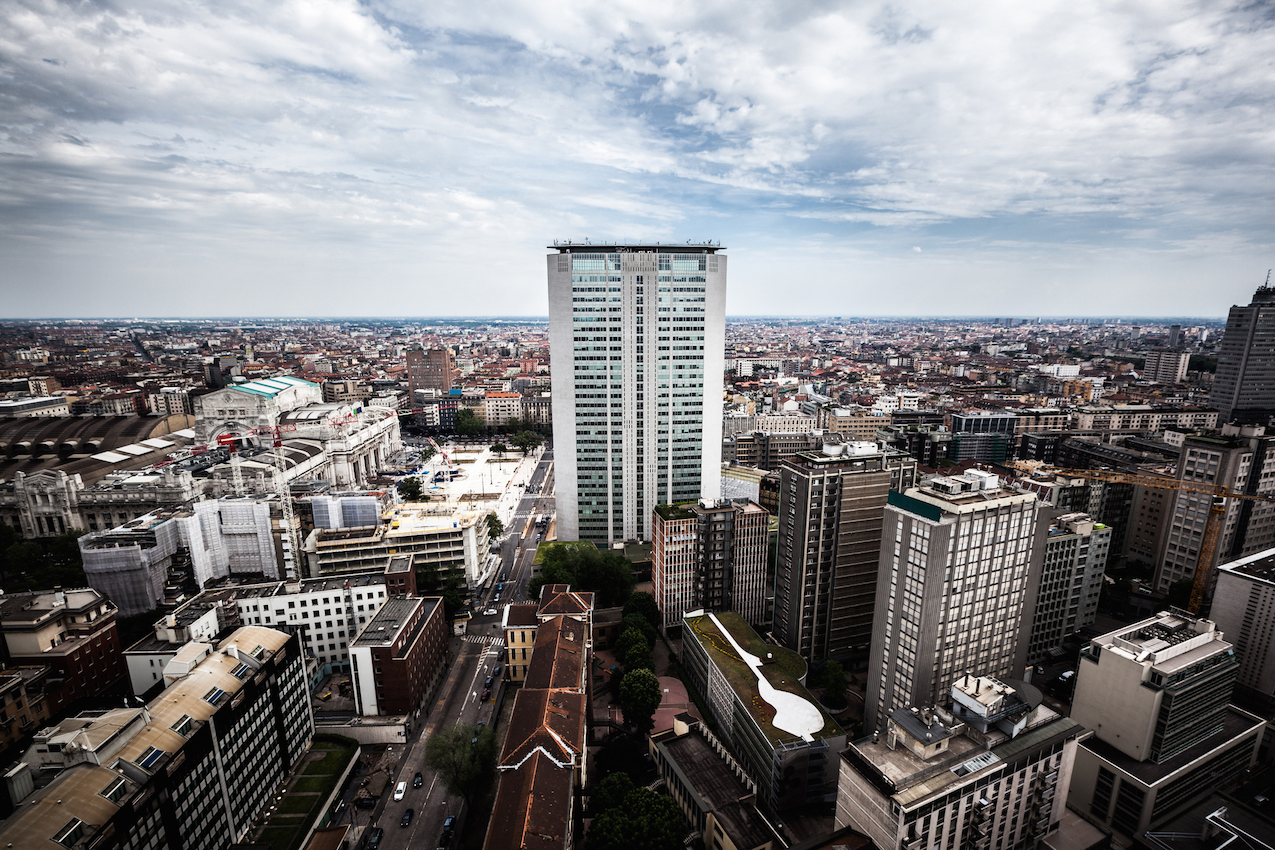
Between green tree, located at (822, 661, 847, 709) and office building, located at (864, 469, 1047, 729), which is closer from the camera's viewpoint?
office building, located at (864, 469, 1047, 729)

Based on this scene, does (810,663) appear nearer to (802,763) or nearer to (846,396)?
(802,763)

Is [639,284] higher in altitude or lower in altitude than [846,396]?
higher

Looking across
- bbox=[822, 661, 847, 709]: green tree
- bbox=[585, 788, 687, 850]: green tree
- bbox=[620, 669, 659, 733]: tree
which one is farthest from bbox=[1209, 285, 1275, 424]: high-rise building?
bbox=[585, 788, 687, 850]: green tree

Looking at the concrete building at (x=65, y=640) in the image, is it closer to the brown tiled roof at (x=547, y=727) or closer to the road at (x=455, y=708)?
the road at (x=455, y=708)

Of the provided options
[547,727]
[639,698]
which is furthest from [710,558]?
[547,727]

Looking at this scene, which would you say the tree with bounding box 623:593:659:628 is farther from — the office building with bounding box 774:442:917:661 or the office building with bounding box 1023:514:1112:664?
the office building with bounding box 1023:514:1112:664

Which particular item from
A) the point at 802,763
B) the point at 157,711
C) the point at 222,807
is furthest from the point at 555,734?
the point at 157,711
